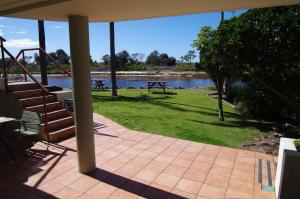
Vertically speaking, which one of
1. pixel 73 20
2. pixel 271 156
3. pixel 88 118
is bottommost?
pixel 271 156

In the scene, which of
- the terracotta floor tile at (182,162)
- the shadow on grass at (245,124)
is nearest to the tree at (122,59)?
the shadow on grass at (245,124)

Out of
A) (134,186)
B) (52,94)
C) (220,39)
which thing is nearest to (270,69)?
(220,39)

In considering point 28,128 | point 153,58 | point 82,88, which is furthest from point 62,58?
point 82,88

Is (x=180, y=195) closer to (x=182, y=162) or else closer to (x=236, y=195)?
(x=236, y=195)

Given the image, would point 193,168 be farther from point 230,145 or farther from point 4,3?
point 4,3

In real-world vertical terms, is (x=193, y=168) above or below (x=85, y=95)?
below

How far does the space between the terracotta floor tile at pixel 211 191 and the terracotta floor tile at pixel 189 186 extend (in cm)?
8

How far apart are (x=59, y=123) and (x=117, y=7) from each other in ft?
13.6

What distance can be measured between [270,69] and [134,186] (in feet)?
17.5

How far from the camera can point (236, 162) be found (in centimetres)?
520

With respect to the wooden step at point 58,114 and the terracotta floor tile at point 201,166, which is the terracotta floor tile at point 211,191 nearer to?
the terracotta floor tile at point 201,166

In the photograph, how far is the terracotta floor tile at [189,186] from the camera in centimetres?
409

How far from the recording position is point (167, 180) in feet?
14.5

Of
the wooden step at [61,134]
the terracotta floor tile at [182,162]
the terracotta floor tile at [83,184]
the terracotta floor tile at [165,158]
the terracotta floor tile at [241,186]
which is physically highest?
the wooden step at [61,134]
